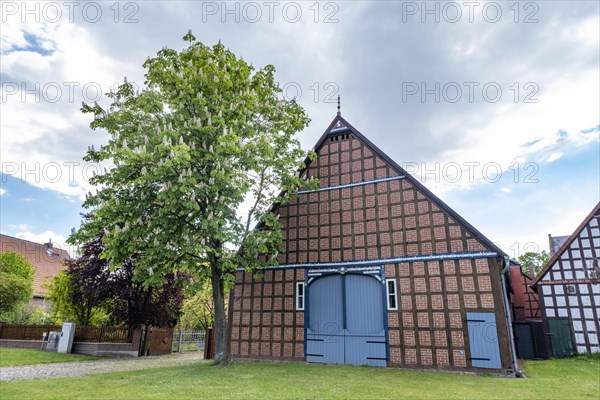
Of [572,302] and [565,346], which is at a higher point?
[572,302]

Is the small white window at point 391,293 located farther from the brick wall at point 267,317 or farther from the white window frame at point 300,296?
the brick wall at point 267,317

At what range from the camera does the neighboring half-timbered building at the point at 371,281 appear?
11789 mm

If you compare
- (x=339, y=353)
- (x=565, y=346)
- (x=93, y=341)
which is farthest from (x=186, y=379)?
(x=565, y=346)

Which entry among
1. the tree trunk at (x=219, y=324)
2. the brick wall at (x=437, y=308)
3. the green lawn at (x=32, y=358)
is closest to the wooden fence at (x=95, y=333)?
the green lawn at (x=32, y=358)

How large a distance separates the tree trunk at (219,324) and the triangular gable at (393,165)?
5924 millimetres

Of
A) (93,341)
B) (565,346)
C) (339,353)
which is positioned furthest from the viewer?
(93,341)

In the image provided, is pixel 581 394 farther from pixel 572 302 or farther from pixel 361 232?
pixel 572 302

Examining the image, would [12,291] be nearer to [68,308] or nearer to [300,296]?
[68,308]

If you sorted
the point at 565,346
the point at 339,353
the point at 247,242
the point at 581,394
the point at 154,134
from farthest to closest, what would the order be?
the point at 565,346 < the point at 339,353 < the point at 247,242 < the point at 154,134 < the point at 581,394

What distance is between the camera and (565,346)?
51.6 feet

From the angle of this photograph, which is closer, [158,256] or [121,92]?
[158,256]

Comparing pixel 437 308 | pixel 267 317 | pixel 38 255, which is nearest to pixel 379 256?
pixel 437 308

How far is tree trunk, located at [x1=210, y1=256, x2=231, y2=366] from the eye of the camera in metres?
12.4

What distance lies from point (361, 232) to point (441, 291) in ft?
11.2
